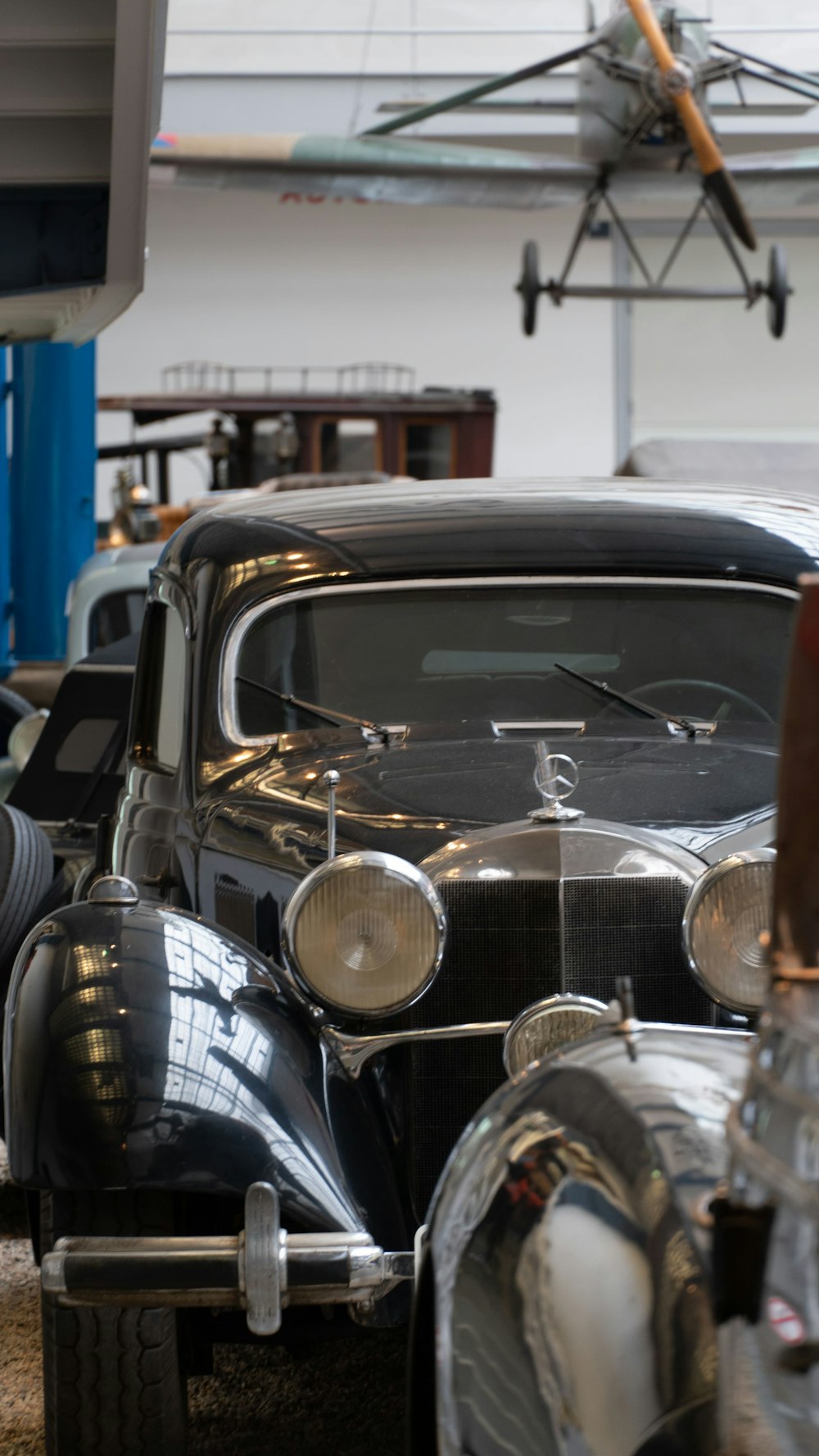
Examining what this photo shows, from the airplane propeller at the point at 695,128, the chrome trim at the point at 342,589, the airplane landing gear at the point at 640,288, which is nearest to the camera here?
the chrome trim at the point at 342,589

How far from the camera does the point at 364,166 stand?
14398 millimetres

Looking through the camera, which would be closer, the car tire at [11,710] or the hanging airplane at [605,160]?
the car tire at [11,710]

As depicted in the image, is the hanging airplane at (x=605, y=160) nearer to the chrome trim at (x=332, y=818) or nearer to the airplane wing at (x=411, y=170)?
the airplane wing at (x=411, y=170)

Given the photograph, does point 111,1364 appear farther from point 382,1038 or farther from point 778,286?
point 778,286

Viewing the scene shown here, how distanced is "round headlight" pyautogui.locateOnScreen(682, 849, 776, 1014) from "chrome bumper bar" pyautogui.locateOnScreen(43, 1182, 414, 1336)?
58 cm

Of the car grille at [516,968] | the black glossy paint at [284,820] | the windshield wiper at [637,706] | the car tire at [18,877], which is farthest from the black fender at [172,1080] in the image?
the car tire at [18,877]

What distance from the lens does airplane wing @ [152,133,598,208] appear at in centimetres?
1412

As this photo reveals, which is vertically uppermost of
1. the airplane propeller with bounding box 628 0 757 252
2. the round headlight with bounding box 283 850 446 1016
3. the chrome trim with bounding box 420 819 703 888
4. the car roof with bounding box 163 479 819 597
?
the airplane propeller with bounding box 628 0 757 252

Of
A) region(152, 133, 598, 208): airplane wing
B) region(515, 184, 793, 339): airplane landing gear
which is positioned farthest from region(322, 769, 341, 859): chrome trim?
region(152, 133, 598, 208): airplane wing

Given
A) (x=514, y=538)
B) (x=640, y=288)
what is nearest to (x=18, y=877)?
(x=514, y=538)

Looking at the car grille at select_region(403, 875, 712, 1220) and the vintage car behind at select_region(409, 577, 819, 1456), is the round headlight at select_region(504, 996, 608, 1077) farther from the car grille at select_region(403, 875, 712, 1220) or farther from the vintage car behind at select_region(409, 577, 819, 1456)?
the vintage car behind at select_region(409, 577, 819, 1456)

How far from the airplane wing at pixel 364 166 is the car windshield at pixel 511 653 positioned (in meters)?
11.7

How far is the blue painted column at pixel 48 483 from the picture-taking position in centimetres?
978

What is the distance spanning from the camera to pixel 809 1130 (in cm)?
104
